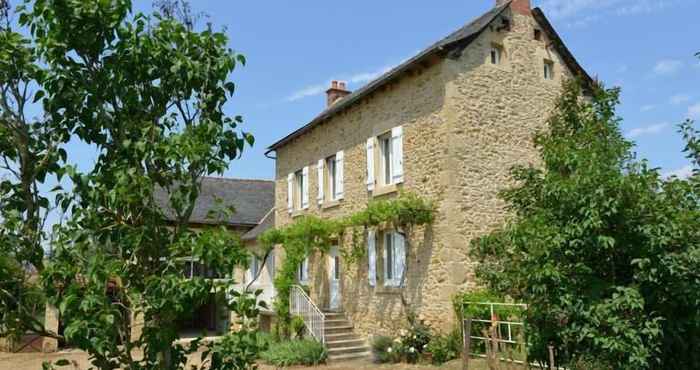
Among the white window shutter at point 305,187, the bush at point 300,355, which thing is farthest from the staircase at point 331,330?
the white window shutter at point 305,187

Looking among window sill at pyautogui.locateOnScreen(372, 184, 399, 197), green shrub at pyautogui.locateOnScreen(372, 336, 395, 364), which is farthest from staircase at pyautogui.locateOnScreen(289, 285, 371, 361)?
window sill at pyautogui.locateOnScreen(372, 184, 399, 197)

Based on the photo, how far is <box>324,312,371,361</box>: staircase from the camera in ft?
45.5

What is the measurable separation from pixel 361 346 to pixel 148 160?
40.5ft

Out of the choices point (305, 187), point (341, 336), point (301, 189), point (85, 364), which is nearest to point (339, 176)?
point (305, 187)

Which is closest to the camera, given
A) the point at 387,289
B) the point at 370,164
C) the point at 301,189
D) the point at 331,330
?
the point at 387,289

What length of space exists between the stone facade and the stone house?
0.08 feet

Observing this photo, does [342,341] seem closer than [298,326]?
Yes

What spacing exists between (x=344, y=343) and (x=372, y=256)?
2.23 metres

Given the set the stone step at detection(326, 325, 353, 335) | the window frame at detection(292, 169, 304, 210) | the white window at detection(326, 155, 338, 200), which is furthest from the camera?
the window frame at detection(292, 169, 304, 210)

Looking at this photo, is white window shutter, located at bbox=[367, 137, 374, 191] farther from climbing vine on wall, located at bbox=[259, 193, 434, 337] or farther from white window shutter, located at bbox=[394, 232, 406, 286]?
white window shutter, located at bbox=[394, 232, 406, 286]

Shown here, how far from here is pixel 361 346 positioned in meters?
14.3

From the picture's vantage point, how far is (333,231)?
15578 mm

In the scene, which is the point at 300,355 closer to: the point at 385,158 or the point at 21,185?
the point at 385,158

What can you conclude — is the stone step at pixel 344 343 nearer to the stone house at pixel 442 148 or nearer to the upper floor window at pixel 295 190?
the stone house at pixel 442 148
